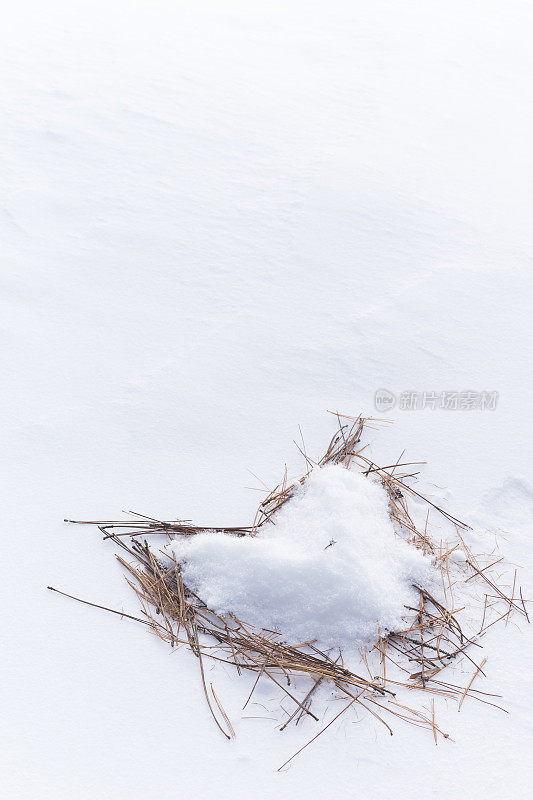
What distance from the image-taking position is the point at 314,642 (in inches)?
45.9

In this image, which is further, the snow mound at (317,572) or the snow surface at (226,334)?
the snow mound at (317,572)

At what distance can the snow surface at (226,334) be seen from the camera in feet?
3.49

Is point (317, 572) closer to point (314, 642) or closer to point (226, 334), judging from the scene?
point (314, 642)

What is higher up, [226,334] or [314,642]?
[226,334]

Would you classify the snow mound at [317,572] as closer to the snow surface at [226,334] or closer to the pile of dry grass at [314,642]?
the pile of dry grass at [314,642]

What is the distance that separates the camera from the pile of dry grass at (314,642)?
111 cm

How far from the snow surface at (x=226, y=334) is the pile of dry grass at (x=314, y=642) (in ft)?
0.10

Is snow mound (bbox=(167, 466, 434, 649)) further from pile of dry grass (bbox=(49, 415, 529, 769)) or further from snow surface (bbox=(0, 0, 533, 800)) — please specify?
snow surface (bbox=(0, 0, 533, 800))

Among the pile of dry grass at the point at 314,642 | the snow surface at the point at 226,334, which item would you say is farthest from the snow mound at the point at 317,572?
the snow surface at the point at 226,334

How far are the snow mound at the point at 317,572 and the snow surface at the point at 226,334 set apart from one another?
0.13 meters

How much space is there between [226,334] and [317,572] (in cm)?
85

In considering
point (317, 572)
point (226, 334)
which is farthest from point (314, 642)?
point (226, 334)

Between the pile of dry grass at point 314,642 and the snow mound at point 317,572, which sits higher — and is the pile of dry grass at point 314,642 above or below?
below

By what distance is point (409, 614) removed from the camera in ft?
4.04
